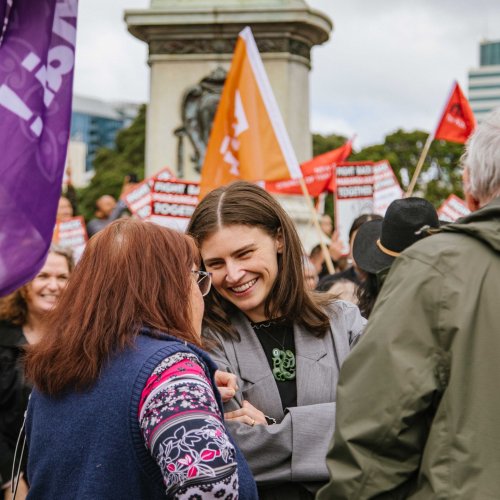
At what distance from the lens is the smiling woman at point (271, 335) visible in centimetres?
271

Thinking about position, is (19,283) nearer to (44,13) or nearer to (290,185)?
(44,13)

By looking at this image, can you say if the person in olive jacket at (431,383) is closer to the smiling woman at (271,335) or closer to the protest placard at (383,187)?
the smiling woman at (271,335)

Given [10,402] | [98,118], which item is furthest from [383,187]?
[98,118]

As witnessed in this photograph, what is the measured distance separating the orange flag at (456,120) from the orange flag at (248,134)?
2610 mm

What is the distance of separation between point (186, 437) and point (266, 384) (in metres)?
0.72

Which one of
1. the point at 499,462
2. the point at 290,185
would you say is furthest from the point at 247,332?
the point at 290,185

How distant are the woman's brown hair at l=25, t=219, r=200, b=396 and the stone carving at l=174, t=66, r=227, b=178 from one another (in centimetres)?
805

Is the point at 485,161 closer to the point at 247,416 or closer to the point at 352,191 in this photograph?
the point at 247,416

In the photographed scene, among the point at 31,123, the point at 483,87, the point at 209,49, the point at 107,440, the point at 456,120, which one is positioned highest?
the point at 483,87

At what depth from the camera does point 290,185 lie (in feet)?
27.5

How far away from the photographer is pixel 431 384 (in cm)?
211

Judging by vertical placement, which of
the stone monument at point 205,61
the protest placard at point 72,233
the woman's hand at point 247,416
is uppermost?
the stone monument at point 205,61

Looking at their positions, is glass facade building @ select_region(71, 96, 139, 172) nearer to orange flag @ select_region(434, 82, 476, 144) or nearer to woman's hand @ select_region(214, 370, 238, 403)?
orange flag @ select_region(434, 82, 476, 144)

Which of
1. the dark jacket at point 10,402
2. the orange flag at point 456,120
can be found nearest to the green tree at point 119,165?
the orange flag at point 456,120
